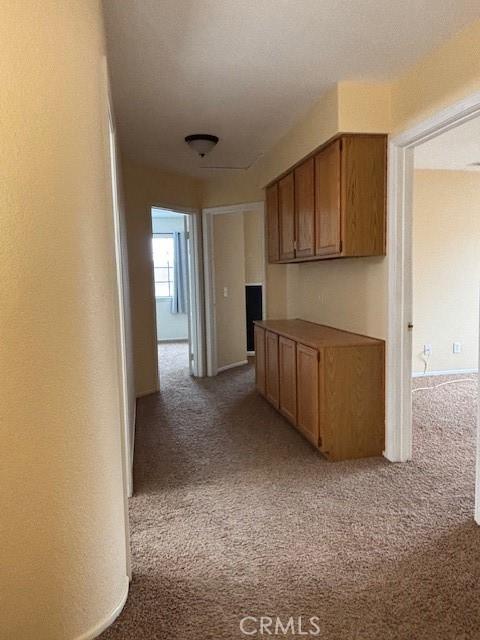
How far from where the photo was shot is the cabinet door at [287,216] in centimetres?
380

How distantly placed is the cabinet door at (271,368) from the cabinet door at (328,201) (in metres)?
0.94

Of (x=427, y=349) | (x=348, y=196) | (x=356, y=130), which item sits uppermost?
(x=356, y=130)

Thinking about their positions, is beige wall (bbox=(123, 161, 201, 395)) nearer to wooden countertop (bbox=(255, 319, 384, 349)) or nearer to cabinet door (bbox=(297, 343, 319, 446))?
wooden countertop (bbox=(255, 319, 384, 349))

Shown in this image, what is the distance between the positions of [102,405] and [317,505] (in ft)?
4.51

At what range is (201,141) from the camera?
3.59m

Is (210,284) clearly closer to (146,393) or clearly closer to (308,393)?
(146,393)

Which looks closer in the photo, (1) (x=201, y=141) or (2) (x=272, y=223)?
(1) (x=201, y=141)

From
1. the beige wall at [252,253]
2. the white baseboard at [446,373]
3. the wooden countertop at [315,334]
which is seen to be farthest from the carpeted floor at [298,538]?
the beige wall at [252,253]

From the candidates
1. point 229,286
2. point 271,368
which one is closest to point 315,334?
point 271,368

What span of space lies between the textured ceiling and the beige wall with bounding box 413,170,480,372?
7.58 ft

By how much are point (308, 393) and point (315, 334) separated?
516 millimetres

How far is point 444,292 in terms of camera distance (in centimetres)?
505

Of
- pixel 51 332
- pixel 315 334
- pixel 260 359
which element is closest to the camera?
pixel 51 332

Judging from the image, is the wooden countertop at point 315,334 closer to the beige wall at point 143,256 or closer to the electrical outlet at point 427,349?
the beige wall at point 143,256
